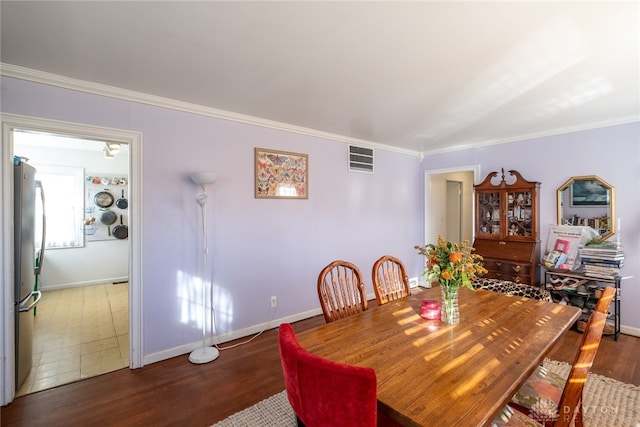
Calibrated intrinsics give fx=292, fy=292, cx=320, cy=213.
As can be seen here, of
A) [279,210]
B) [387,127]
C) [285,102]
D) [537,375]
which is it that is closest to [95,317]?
[279,210]

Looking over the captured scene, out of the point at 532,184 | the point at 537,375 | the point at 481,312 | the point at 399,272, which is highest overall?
the point at 532,184

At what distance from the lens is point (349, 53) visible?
1.89m

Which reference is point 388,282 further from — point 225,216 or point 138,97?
point 138,97

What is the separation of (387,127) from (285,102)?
1419 mm

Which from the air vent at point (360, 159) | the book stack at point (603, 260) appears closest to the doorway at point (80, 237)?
the air vent at point (360, 159)

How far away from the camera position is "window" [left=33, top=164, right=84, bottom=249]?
16.5ft

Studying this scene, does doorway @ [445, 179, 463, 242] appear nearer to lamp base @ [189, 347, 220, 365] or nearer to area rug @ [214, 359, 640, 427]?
area rug @ [214, 359, 640, 427]

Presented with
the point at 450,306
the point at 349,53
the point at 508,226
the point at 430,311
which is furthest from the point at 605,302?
the point at 508,226

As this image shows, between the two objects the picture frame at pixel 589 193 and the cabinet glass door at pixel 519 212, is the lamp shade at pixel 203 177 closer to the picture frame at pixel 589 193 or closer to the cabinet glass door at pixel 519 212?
the cabinet glass door at pixel 519 212

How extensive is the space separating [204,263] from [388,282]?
1.78 meters

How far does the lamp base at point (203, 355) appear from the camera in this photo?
104 inches

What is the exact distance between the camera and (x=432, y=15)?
4.98 ft

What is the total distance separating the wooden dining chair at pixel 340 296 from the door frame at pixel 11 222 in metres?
1.72

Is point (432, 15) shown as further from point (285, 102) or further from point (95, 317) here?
point (95, 317)
